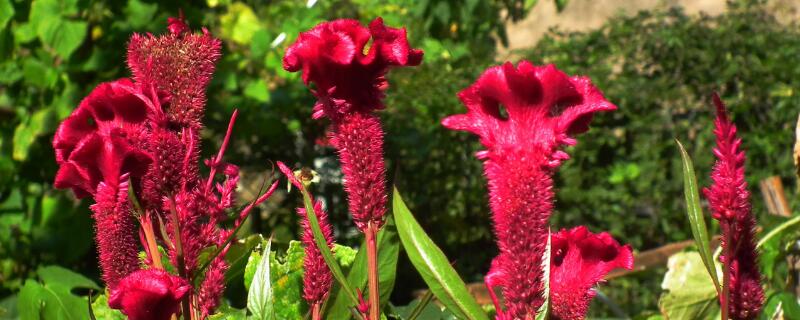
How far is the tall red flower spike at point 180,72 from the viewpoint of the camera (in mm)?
1094

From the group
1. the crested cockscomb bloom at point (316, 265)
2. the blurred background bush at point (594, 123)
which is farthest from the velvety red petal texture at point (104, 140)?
the blurred background bush at point (594, 123)

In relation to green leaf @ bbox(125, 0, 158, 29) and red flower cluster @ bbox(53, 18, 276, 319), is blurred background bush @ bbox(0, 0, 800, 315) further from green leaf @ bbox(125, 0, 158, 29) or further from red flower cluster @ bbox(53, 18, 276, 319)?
red flower cluster @ bbox(53, 18, 276, 319)

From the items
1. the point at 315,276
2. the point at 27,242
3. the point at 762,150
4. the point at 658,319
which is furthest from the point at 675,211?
the point at 315,276

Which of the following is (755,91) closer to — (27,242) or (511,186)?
(27,242)

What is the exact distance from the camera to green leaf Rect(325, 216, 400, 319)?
4.04 ft

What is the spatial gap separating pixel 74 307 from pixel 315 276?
0.94 m

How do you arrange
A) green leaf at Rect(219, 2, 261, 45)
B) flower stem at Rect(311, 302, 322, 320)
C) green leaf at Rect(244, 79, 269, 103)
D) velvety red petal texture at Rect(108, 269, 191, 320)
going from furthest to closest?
green leaf at Rect(219, 2, 261, 45) → green leaf at Rect(244, 79, 269, 103) → flower stem at Rect(311, 302, 322, 320) → velvety red petal texture at Rect(108, 269, 191, 320)

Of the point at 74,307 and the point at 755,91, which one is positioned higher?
the point at 74,307

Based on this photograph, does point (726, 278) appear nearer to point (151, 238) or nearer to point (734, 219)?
point (734, 219)

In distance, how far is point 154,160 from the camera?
1.07 meters

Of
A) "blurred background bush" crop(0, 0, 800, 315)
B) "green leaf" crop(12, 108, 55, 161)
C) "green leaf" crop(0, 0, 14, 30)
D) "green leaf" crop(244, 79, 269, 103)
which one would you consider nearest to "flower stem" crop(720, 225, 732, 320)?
"green leaf" crop(0, 0, 14, 30)

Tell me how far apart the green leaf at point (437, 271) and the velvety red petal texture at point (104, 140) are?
→ 0.84 feet

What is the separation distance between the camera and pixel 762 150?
7.05 metres

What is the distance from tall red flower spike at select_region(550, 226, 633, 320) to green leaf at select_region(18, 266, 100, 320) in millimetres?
912
